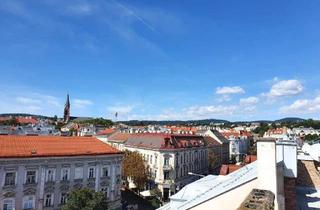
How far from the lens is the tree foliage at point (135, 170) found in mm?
59956

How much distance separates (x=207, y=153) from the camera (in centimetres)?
8581

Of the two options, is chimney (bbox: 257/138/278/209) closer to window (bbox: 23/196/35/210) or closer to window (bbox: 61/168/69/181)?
window (bbox: 23/196/35/210)

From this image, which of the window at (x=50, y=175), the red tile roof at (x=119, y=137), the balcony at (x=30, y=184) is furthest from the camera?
the red tile roof at (x=119, y=137)

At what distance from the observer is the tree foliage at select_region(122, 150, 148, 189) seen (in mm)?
59956

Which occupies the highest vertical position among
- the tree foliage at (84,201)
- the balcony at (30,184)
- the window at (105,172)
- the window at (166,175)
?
the window at (105,172)

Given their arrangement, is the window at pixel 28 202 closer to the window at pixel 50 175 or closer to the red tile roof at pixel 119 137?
the window at pixel 50 175

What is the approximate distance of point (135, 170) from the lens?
6009 cm

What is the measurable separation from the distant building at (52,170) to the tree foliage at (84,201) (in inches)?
189

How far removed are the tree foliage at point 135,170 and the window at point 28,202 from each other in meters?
26.2

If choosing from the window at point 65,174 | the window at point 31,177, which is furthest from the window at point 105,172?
the window at point 31,177

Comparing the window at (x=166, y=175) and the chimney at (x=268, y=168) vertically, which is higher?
the chimney at (x=268, y=168)

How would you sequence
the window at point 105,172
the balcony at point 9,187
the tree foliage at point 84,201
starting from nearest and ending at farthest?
the tree foliage at point 84,201, the balcony at point 9,187, the window at point 105,172

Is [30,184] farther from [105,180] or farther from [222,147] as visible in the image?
[222,147]

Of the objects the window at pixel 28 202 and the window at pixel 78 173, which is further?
the window at pixel 78 173
